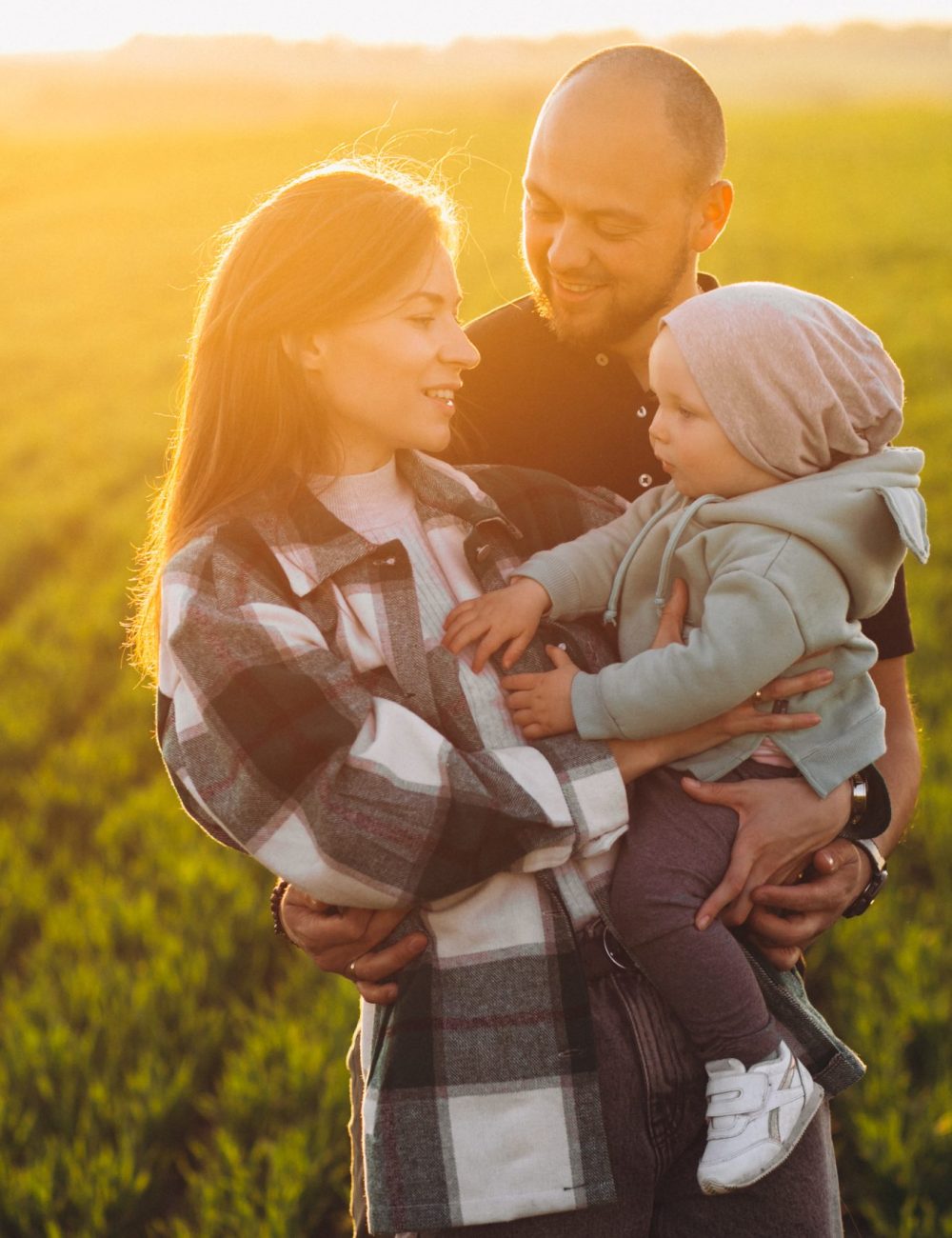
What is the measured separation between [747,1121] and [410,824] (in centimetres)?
64

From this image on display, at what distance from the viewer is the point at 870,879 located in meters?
2.00

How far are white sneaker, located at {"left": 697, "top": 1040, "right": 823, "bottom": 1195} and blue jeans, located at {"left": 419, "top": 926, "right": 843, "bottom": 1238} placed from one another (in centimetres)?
5

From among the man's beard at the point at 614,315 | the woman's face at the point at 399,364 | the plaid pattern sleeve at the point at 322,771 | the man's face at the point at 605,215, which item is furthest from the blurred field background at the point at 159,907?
the plaid pattern sleeve at the point at 322,771

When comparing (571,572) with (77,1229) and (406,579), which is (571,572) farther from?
(77,1229)

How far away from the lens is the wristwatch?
1995 mm

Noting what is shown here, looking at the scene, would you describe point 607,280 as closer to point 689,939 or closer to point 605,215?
point 605,215

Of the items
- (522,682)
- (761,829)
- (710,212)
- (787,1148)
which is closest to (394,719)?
(522,682)

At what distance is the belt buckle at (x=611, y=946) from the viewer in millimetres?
1765

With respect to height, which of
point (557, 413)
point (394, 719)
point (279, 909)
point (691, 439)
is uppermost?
point (691, 439)

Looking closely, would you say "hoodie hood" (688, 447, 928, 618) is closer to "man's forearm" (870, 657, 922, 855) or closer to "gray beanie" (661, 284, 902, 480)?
"gray beanie" (661, 284, 902, 480)

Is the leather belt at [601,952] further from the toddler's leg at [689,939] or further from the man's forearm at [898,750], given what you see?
the man's forearm at [898,750]

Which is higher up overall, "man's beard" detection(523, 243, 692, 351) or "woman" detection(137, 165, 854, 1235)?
"man's beard" detection(523, 243, 692, 351)

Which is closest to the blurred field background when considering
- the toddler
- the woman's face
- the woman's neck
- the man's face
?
the man's face

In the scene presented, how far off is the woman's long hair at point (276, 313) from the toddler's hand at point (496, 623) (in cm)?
35
